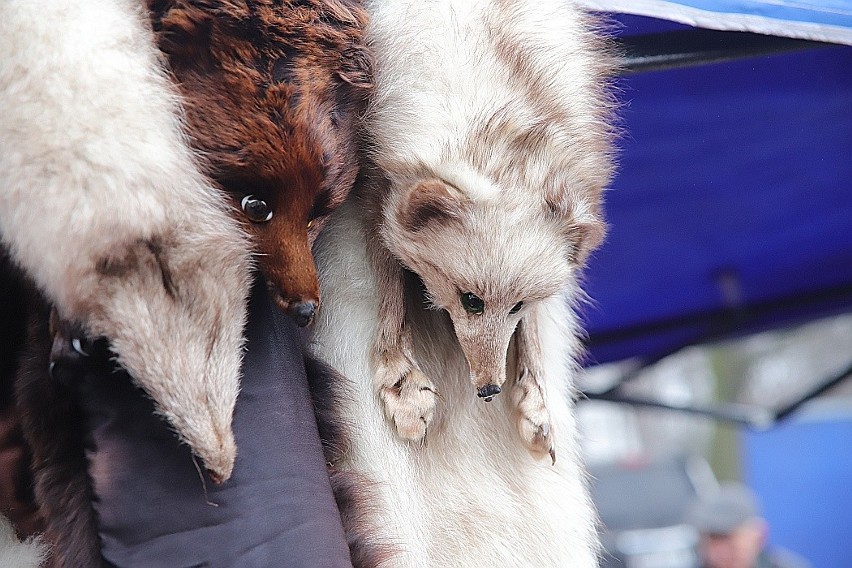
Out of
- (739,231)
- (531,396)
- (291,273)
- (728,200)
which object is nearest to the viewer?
(291,273)

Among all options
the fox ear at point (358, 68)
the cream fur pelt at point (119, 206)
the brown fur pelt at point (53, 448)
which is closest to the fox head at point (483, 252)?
the fox ear at point (358, 68)

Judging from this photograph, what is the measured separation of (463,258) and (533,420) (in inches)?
8.1

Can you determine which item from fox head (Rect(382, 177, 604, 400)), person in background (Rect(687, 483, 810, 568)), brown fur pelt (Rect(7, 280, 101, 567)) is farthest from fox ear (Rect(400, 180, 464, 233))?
person in background (Rect(687, 483, 810, 568))

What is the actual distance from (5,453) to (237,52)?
17.3 inches

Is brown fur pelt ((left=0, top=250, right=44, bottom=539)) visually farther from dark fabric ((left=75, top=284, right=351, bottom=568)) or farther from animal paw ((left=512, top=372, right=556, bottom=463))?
animal paw ((left=512, top=372, right=556, bottom=463))

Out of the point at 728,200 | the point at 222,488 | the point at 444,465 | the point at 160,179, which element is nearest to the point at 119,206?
the point at 160,179

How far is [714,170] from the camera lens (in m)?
1.94

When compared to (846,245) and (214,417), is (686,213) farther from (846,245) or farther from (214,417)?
(214,417)

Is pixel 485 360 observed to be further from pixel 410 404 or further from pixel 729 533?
pixel 729 533

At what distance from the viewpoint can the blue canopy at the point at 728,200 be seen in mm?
1617

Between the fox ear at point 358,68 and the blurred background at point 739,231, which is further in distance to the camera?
the blurred background at point 739,231

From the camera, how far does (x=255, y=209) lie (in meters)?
0.77

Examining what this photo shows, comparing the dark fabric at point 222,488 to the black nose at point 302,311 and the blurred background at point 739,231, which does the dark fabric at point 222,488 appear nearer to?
the black nose at point 302,311

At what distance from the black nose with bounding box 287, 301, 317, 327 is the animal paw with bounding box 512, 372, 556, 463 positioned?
1.02 feet
